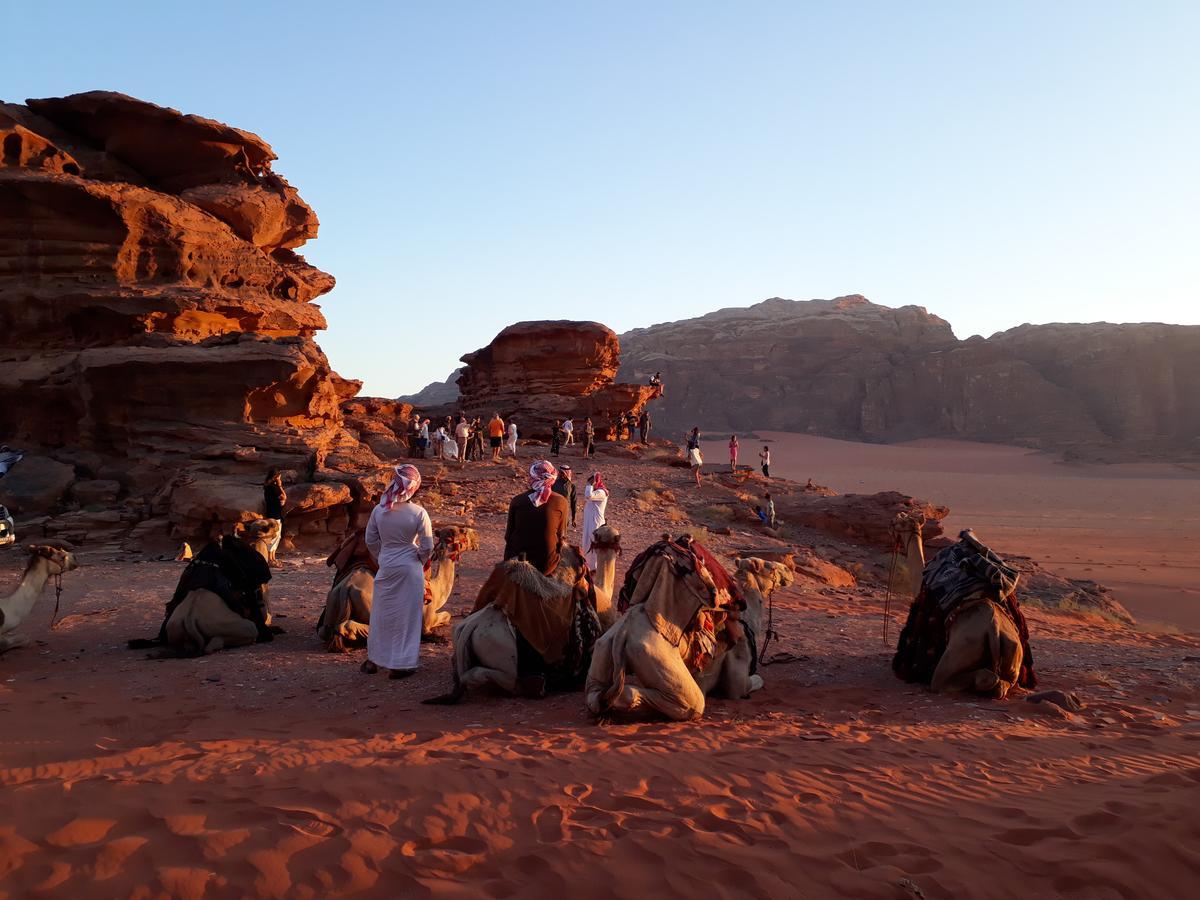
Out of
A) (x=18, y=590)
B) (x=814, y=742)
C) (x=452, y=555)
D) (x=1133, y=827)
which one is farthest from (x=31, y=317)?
(x=1133, y=827)

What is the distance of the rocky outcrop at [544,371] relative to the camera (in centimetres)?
3906

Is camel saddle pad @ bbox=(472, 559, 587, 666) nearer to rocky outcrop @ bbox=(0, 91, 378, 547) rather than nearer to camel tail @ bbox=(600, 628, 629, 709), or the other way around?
camel tail @ bbox=(600, 628, 629, 709)

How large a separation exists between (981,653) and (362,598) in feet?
17.7

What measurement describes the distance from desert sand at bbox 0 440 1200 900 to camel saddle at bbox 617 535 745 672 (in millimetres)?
491

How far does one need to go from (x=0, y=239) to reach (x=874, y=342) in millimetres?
77456

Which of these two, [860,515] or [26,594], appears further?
[860,515]

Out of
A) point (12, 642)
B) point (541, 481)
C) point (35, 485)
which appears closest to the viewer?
point (541, 481)

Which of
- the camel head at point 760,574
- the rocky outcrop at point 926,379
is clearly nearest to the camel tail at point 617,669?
the camel head at point 760,574

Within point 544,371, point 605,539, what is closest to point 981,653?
point 605,539

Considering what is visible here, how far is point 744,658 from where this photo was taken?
609 cm

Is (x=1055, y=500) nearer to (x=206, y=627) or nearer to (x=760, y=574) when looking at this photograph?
(x=760, y=574)

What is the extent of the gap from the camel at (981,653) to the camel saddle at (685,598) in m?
1.76

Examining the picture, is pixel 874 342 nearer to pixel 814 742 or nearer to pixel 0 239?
pixel 0 239

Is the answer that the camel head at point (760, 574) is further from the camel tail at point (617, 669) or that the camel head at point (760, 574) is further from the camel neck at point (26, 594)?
the camel neck at point (26, 594)
